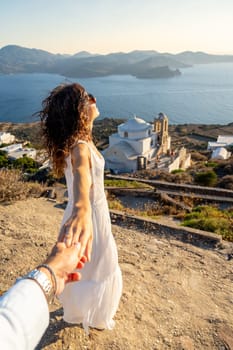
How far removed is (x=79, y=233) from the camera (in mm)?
1058

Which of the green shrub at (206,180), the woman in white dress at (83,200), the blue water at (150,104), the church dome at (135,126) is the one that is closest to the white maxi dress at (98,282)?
the woman in white dress at (83,200)

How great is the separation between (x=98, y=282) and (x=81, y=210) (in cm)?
111

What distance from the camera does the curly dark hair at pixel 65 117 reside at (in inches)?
64.6

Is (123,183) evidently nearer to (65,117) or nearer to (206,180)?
(206,180)

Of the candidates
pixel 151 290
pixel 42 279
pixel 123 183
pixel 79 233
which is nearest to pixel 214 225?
pixel 151 290

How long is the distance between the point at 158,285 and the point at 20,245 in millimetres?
1660

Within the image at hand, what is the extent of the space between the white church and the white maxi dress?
695 inches

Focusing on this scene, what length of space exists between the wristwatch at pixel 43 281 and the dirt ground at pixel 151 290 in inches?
68.5

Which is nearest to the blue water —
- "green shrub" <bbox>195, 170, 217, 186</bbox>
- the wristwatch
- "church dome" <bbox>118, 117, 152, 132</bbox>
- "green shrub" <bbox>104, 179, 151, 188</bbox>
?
"church dome" <bbox>118, 117, 152, 132</bbox>

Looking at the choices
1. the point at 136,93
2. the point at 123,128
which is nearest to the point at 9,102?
the point at 136,93

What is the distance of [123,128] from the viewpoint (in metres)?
22.1

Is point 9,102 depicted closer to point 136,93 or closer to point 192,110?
point 136,93

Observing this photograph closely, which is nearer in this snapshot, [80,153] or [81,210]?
[81,210]

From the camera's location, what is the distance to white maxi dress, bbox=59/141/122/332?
77.9 inches
